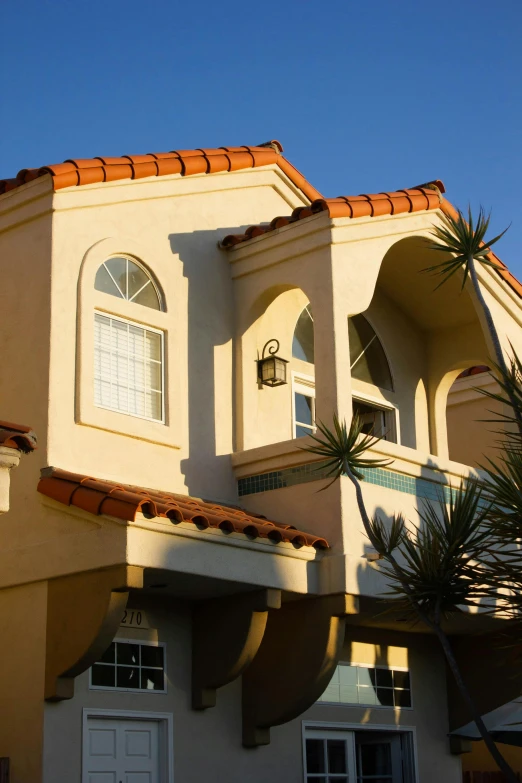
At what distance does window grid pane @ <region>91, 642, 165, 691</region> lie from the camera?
33.7 ft

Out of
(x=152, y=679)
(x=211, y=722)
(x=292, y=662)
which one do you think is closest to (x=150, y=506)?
(x=152, y=679)

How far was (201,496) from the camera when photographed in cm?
1170

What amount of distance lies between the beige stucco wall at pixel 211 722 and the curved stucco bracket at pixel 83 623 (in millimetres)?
318

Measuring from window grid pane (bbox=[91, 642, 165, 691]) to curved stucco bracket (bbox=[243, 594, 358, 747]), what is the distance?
1135 mm

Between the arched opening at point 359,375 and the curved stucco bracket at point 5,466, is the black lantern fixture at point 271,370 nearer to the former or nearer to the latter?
the arched opening at point 359,375

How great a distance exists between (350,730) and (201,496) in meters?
3.33

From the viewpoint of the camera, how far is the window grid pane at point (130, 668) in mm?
10273

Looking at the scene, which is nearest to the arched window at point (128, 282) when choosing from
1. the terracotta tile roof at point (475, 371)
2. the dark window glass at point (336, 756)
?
the dark window glass at point (336, 756)

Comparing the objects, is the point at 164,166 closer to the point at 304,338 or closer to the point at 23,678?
the point at 304,338

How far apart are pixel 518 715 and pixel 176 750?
3.50 metres

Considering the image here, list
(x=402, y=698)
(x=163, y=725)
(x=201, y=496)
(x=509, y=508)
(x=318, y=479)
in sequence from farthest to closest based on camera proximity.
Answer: (x=402, y=698) → (x=201, y=496) → (x=318, y=479) → (x=163, y=725) → (x=509, y=508)

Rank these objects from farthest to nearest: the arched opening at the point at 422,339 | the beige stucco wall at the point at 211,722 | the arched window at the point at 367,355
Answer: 1. the arched opening at the point at 422,339
2. the arched window at the point at 367,355
3. the beige stucco wall at the point at 211,722

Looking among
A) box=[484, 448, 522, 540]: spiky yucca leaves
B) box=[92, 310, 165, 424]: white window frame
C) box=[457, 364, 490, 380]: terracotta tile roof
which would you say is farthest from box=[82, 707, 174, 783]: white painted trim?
box=[457, 364, 490, 380]: terracotta tile roof

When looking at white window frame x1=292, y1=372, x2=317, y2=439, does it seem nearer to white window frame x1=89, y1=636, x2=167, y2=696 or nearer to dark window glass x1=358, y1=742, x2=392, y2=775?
white window frame x1=89, y1=636, x2=167, y2=696
